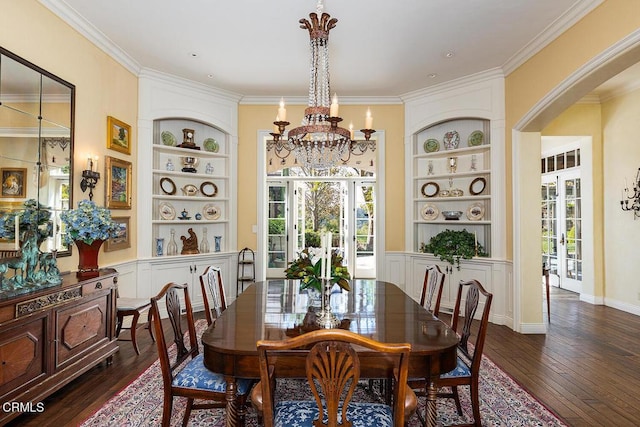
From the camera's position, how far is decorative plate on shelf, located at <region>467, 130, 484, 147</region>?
208 inches

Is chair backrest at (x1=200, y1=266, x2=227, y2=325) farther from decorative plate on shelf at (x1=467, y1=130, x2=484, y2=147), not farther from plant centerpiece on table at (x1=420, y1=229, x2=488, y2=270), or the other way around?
decorative plate on shelf at (x1=467, y1=130, x2=484, y2=147)

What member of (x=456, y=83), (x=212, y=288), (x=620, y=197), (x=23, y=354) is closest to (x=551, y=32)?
(x=456, y=83)

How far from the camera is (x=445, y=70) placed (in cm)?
480

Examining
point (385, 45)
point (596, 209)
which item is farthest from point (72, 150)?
point (596, 209)

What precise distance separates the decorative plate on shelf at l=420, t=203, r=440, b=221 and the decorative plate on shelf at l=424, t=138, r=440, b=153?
2.66 ft

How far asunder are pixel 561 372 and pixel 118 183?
4.81 m

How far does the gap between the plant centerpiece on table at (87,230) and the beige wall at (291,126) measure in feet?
8.47

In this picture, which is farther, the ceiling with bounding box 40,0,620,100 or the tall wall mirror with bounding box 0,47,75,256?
the ceiling with bounding box 40,0,620,100

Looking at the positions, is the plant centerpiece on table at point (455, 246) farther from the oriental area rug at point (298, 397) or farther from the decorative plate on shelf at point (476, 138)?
the oriental area rug at point (298, 397)

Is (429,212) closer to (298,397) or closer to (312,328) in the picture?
(298,397)

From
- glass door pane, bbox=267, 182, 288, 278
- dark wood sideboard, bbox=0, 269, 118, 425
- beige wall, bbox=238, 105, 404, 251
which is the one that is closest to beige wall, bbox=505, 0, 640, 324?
beige wall, bbox=238, 105, 404, 251

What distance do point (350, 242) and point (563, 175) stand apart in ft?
13.4

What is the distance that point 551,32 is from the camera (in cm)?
375

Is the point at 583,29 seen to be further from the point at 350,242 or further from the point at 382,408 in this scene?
the point at 350,242
